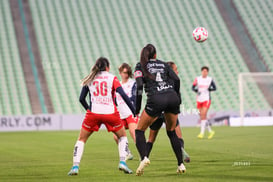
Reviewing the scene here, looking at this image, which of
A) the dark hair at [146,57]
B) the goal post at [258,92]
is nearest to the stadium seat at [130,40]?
the goal post at [258,92]

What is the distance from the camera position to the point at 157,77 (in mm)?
8266

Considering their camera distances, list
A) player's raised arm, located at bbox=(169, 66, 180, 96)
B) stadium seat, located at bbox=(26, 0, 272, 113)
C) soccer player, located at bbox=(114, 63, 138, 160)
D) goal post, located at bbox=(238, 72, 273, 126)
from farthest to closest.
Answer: stadium seat, located at bbox=(26, 0, 272, 113), goal post, located at bbox=(238, 72, 273, 126), soccer player, located at bbox=(114, 63, 138, 160), player's raised arm, located at bbox=(169, 66, 180, 96)

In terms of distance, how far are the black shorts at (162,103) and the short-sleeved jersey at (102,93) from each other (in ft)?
1.96

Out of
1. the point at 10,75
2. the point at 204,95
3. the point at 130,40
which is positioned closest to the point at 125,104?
the point at 204,95

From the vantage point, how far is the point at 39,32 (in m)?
34.1

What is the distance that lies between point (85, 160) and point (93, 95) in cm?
287

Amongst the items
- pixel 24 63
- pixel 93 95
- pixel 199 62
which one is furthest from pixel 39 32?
pixel 93 95

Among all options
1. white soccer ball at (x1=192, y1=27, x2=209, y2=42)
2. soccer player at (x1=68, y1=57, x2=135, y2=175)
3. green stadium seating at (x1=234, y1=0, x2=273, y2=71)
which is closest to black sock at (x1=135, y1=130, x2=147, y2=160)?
soccer player at (x1=68, y1=57, x2=135, y2=175)

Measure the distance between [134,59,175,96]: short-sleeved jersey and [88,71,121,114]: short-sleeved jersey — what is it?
46 centimetres

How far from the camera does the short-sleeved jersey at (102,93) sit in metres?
8.44

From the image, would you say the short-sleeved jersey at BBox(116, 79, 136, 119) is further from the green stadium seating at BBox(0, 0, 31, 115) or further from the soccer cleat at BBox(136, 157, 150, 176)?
the green stadium seating at BBox(0, 0, 31, 115)

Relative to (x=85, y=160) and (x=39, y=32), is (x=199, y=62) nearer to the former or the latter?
(x=39, y=32)

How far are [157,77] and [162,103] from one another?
408 millimetres

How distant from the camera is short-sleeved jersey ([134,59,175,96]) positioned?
827 cm
